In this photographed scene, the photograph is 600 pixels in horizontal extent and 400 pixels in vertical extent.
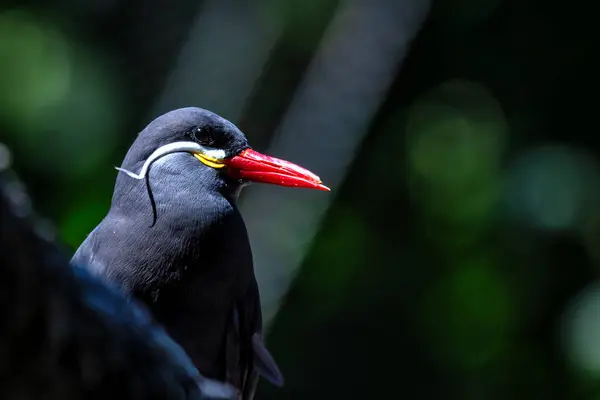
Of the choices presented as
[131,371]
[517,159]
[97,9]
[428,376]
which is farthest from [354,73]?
[131,371]

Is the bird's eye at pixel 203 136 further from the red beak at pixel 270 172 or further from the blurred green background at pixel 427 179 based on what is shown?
the blurred green background at pixel 427 179

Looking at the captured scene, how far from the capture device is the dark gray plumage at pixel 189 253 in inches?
87.7

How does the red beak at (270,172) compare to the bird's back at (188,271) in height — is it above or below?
above

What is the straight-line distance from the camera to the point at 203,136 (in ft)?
8.38

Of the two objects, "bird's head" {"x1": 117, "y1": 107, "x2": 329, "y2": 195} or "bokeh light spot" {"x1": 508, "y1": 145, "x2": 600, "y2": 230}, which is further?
"bokeh light spot" {"x1": 508, "y1": 145, "x2": 600, "y2": 230}

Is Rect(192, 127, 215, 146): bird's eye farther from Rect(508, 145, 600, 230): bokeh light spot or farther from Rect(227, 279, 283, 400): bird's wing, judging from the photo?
Rect(508, 145, 600, 230): bokeh light spot

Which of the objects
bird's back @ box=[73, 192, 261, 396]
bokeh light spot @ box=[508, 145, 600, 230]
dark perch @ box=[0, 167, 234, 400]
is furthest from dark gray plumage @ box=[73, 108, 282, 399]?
bokeh light spot @ box=[508, 145, 600, 230]

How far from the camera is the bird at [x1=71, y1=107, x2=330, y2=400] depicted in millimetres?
2230

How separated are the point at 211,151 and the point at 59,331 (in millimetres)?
1845

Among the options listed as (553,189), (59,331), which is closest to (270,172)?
(59,331)

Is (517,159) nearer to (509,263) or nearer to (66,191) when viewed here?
(509,263)

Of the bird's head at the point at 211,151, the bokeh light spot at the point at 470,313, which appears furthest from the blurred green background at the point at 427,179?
the bird's head at the point at 211,151

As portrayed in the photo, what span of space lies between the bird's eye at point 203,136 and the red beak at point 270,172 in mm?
62

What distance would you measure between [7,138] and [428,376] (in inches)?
101
